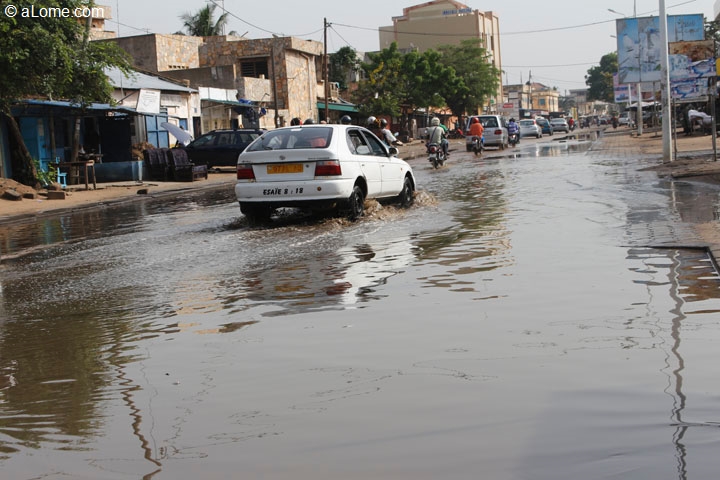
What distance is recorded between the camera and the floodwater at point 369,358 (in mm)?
3791

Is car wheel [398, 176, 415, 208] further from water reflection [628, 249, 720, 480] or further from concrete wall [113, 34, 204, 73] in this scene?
concrete wall [113, 34, 204, 73]

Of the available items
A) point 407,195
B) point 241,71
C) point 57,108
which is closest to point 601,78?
point 241,71

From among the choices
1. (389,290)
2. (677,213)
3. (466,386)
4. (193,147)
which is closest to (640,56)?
(193,147)

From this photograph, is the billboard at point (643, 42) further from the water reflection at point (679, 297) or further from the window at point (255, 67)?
the water reflection at point (679, 297)

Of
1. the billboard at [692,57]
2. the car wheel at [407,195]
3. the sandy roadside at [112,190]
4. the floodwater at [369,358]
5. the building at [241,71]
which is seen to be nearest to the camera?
the floodwater at [369,358]

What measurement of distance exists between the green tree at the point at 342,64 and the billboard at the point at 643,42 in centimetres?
3410

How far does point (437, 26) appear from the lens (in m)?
114

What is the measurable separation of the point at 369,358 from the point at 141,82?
32.2 meters

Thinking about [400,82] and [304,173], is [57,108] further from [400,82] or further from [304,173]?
[400,82]

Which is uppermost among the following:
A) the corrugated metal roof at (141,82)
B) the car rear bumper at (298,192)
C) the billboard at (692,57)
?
the corrugated metal roof at (141,82)

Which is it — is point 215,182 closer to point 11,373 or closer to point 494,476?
point 11,373

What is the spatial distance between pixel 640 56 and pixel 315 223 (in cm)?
3113

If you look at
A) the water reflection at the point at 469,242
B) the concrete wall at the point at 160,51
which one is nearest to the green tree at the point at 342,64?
the concrete wall at the point at 160,51

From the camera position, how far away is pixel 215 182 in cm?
2919
